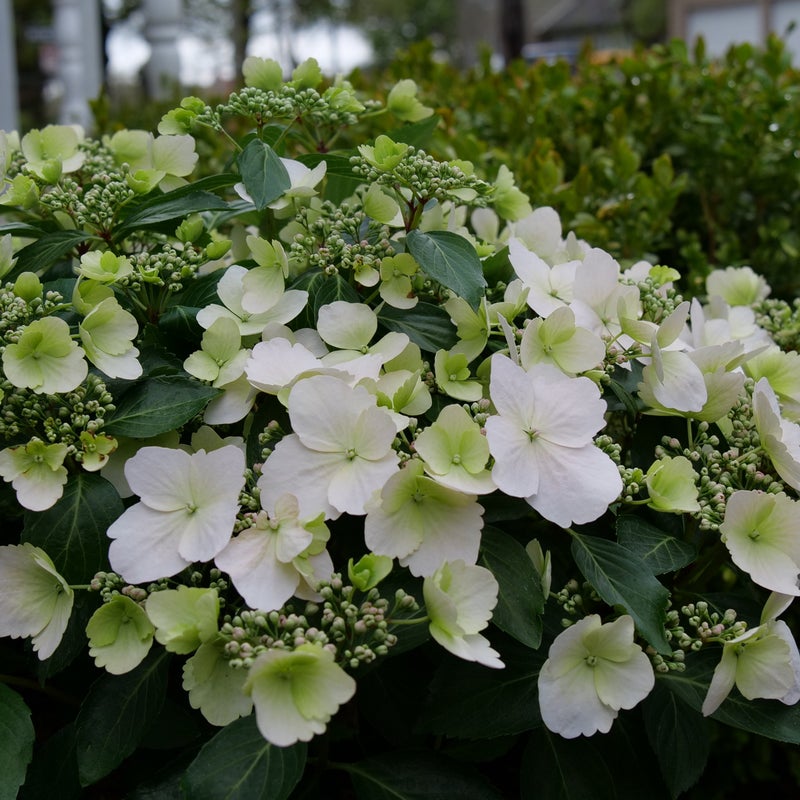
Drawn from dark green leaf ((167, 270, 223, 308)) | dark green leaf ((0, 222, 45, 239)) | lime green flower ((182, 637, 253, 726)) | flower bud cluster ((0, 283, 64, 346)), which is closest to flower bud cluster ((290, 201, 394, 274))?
dark green leaf ((167, 270, 223, 308))

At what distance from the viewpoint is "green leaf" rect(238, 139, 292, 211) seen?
1231 mm

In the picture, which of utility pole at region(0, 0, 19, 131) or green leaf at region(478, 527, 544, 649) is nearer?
green leaf at region(478, 527, 544, 649)

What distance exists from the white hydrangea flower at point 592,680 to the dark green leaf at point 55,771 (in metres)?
0.62

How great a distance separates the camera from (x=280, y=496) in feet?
3.38

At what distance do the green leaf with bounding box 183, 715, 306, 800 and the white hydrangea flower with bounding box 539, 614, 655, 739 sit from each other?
0.28 meters

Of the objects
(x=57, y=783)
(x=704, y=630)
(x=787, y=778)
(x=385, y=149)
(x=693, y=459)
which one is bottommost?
(x=787, y=778)

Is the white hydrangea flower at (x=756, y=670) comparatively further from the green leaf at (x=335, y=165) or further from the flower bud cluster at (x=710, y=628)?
the green leaf at (x=335, y=165)

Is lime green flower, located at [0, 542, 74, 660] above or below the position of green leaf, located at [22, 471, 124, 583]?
below

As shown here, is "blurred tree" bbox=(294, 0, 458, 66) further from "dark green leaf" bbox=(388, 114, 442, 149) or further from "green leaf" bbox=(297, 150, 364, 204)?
"green leaf" bbox=(297, 150, 364, 204)

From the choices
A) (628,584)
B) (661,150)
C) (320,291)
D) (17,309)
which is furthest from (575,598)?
(661,150)

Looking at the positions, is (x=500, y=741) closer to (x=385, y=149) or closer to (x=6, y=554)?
(x=6, y=554)

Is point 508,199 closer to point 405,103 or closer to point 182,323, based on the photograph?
point 405,103

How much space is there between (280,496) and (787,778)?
6.94 feet

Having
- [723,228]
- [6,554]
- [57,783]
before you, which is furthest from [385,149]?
[723,228]
